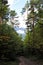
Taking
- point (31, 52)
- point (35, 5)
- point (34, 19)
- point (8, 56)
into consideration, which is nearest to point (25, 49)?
point (31, 52)

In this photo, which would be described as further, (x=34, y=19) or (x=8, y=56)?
(x=34, y=19)

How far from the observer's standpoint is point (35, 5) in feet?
176

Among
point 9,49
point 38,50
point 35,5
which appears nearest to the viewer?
point 9,49

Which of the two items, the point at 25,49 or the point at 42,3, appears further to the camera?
the point at 25,49

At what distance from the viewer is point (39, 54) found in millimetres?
48000

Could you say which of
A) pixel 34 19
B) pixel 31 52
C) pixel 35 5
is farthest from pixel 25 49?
pixel 35 5

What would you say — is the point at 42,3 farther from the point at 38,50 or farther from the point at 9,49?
the point at 9,49

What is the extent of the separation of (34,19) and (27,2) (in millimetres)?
5208

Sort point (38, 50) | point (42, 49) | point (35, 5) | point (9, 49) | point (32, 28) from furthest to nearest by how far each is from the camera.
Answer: point (32, 28), point (35, 5), point (38, 50), point (42, 49), point (9, 49)

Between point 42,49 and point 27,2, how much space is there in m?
16.4

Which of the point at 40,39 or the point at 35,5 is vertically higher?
the point at 35,5

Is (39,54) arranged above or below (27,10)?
below

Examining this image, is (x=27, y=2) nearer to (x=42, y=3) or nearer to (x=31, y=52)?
(x=42, y=3)

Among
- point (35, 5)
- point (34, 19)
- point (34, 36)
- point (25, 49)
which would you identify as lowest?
point (25, 49)
